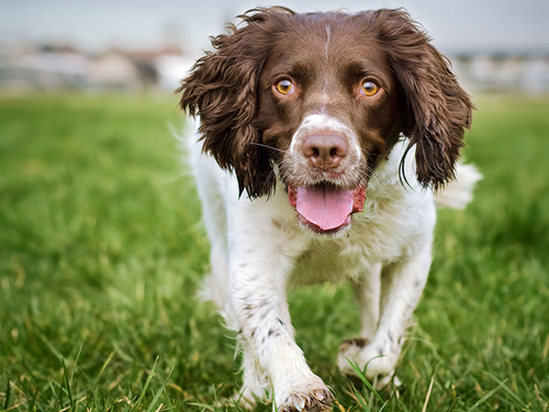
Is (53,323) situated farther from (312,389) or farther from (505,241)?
(505,241)

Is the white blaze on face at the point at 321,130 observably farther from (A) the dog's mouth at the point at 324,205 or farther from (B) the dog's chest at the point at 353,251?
(B) the dog's chest at the point at 353,251

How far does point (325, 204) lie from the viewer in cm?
234

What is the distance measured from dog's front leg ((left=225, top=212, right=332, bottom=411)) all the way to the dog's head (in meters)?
0.20

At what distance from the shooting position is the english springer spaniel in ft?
7.52

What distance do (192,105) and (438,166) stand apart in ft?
3.09

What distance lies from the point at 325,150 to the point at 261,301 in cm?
67

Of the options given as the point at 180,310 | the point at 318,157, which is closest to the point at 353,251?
the point at 318,157

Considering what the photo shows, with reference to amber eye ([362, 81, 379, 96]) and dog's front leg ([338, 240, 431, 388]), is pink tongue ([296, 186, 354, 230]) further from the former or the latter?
dog's front leg ([338, 240, 431, 388])

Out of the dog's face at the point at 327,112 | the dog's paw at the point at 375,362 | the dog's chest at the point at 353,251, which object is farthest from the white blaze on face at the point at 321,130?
the dog's paw at the point at 375,362

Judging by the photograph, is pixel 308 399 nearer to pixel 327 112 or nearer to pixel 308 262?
pixel 308 262

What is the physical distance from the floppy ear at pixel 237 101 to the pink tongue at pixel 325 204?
0.69ft

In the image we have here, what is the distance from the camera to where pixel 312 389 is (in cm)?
218

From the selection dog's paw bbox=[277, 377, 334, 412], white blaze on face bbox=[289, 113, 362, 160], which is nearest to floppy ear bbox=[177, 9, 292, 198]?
white blaze on face bbox=[289, 113, 362, 160]

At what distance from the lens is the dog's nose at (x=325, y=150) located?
2133 mm
